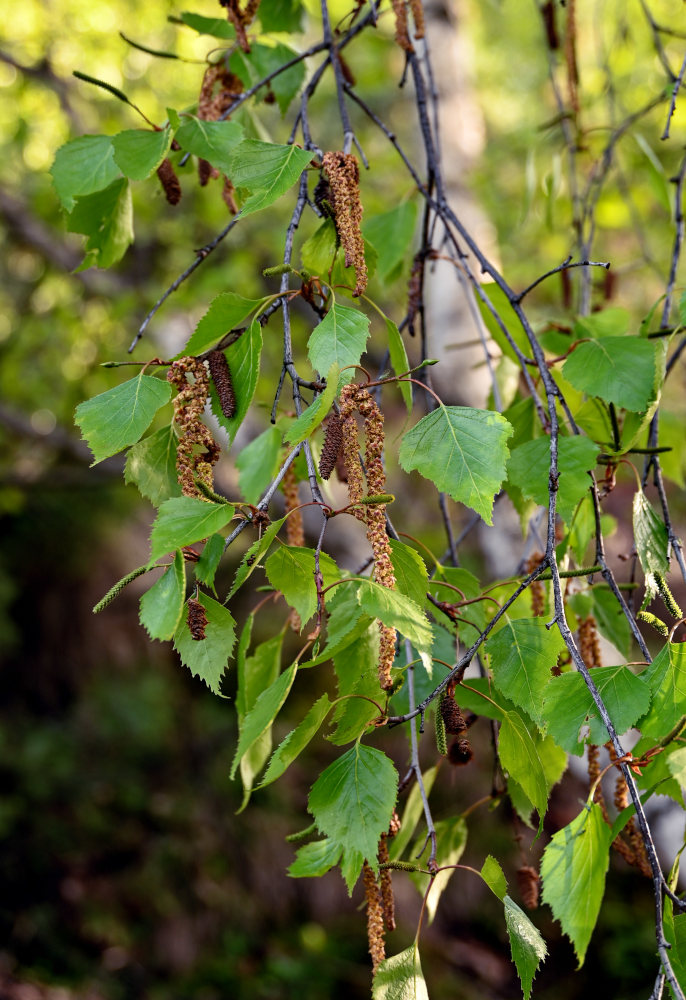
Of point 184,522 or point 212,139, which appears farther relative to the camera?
point 212,139

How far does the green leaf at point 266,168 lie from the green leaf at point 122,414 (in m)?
0.21

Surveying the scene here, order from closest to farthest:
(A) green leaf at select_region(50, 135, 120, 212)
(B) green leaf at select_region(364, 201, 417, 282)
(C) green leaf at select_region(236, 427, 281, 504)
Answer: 1. (A) green leaf at select_region(50, 135, 120, 212)
2. (C) green leaf at select_region(236, 427, 281, 504)
3. (B) green leaf at select_region(364, 201, 417, 282)

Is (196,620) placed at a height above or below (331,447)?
below

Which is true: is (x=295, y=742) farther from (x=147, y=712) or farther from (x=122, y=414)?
(x=147, y=712)

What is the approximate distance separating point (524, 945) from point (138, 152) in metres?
0.91

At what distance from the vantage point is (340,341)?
0.78 metres

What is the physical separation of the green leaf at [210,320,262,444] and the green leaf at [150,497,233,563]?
5.2 inches

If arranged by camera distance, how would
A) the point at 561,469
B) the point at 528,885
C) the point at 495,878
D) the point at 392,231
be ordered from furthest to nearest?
the point at 392,231
the point at 528,885
the point at 561,469
the point at 495,878

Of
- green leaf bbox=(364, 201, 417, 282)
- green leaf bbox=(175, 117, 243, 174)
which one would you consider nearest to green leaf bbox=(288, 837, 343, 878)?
green leaf bbox=(175, 117, 243, 174)

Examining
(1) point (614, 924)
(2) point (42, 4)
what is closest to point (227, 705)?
(1) point (614, 924)

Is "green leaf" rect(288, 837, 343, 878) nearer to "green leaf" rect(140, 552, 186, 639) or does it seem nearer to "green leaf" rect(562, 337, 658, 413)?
"green leaf" rect(140, 552, 186, 639)

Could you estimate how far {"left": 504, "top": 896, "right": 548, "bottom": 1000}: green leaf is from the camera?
0.70 m

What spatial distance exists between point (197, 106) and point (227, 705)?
4.37m

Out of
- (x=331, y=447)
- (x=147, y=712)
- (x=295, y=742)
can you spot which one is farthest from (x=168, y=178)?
(x=147, y=712)
